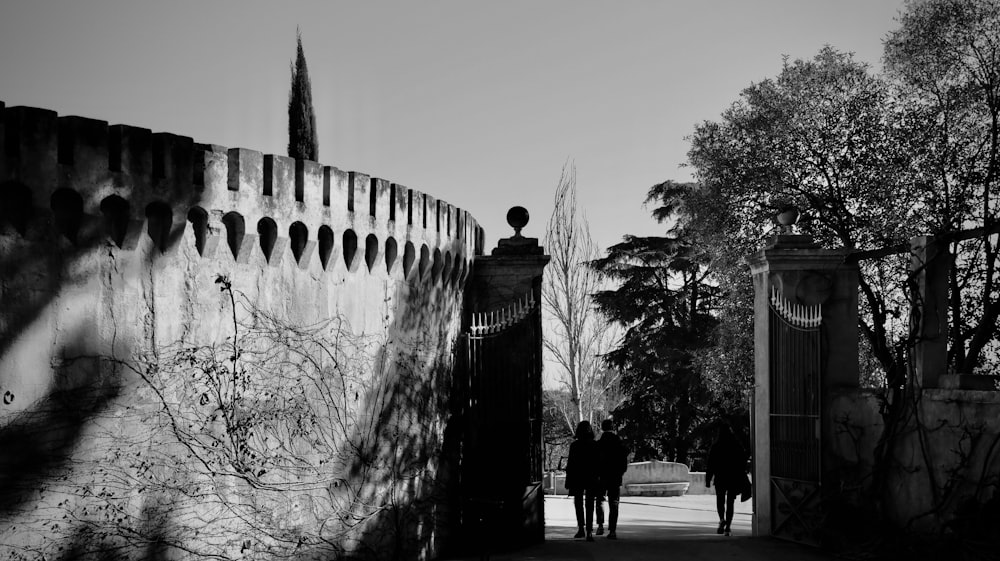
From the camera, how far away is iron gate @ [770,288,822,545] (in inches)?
427

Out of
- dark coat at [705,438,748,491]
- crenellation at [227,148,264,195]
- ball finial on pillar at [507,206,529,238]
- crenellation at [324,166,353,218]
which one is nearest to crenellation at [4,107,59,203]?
crenellation at [227,148,264,195]

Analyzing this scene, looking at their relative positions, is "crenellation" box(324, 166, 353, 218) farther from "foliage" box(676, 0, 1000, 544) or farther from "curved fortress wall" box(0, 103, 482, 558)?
"foliage" box(676, 0, 1000, 544)

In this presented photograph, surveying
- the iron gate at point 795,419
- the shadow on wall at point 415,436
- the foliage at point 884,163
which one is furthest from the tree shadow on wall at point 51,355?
the foliage at point 884,163

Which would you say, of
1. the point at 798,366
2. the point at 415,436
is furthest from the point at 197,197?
the point at 798,366

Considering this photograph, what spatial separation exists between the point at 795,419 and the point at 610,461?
2.22 metres

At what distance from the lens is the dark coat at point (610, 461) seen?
37.3 ft

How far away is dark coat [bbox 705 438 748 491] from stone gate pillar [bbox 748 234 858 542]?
0.71ft

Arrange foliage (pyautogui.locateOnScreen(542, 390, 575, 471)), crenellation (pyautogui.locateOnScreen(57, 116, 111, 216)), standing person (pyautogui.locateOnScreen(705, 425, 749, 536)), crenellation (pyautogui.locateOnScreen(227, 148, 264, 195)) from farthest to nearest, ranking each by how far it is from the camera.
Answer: foliage (pyautogui.locateOnScreen(542, 390, 575, 471)), standing person (pyautogui.locateOnScreen(705, 425, 749, 536)), crenellation (pyautogui.locateOnScreen(227, 148, 264, 195)), crenellation (pyautogui.locateOnScreen(57, 116, 111, 216))

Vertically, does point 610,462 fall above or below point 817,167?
below

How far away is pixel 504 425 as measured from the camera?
35.7 feet

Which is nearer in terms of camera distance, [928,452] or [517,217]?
[928,452]

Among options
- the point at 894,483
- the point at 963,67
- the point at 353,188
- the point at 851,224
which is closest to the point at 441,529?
the point at 353,188

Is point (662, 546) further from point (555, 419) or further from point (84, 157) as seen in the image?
point (555, 419)

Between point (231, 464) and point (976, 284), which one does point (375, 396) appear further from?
point (976, 284)
